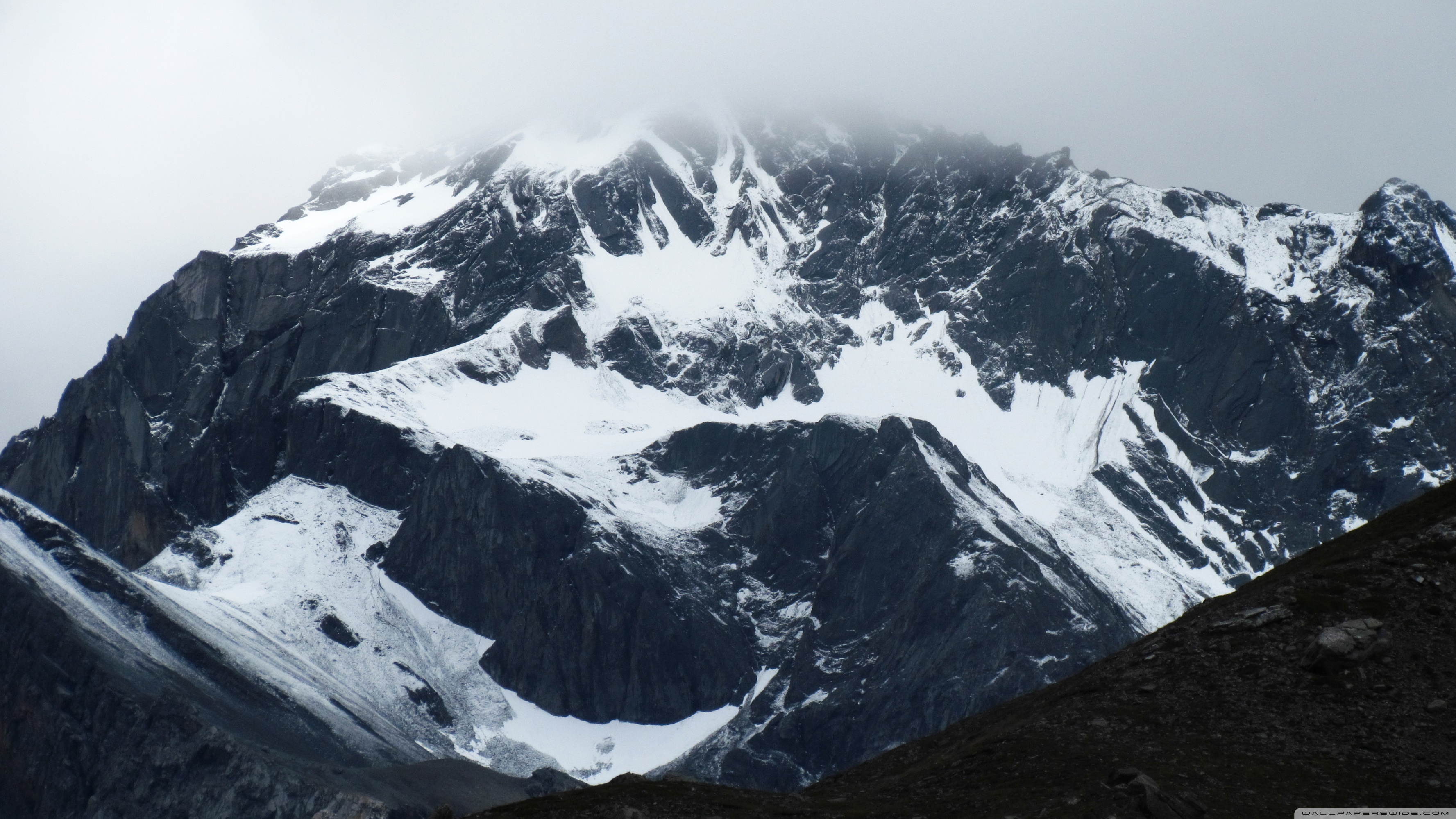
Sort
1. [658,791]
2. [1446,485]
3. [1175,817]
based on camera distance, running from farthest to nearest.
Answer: [1446,485]
[658,791]
[1175,817]

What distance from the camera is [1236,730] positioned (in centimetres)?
7856

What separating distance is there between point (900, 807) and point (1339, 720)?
18.2 meters

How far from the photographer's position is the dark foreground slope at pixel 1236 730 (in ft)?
238

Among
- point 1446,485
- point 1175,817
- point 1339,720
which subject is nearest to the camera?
point 1175,817

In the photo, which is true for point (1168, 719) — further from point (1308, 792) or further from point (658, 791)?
point (658, 791)

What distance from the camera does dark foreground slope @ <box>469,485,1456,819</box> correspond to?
238ft

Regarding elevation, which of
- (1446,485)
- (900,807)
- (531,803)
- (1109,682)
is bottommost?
(531,803)

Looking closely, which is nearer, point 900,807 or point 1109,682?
point 900,807

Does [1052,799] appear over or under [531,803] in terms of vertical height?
over

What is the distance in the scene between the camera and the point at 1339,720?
251 ft

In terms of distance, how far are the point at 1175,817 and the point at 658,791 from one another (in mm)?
22978

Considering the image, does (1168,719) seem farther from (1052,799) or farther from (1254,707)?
(1052,799)

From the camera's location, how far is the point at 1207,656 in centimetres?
8469

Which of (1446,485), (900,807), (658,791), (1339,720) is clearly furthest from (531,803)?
(1446,485)
